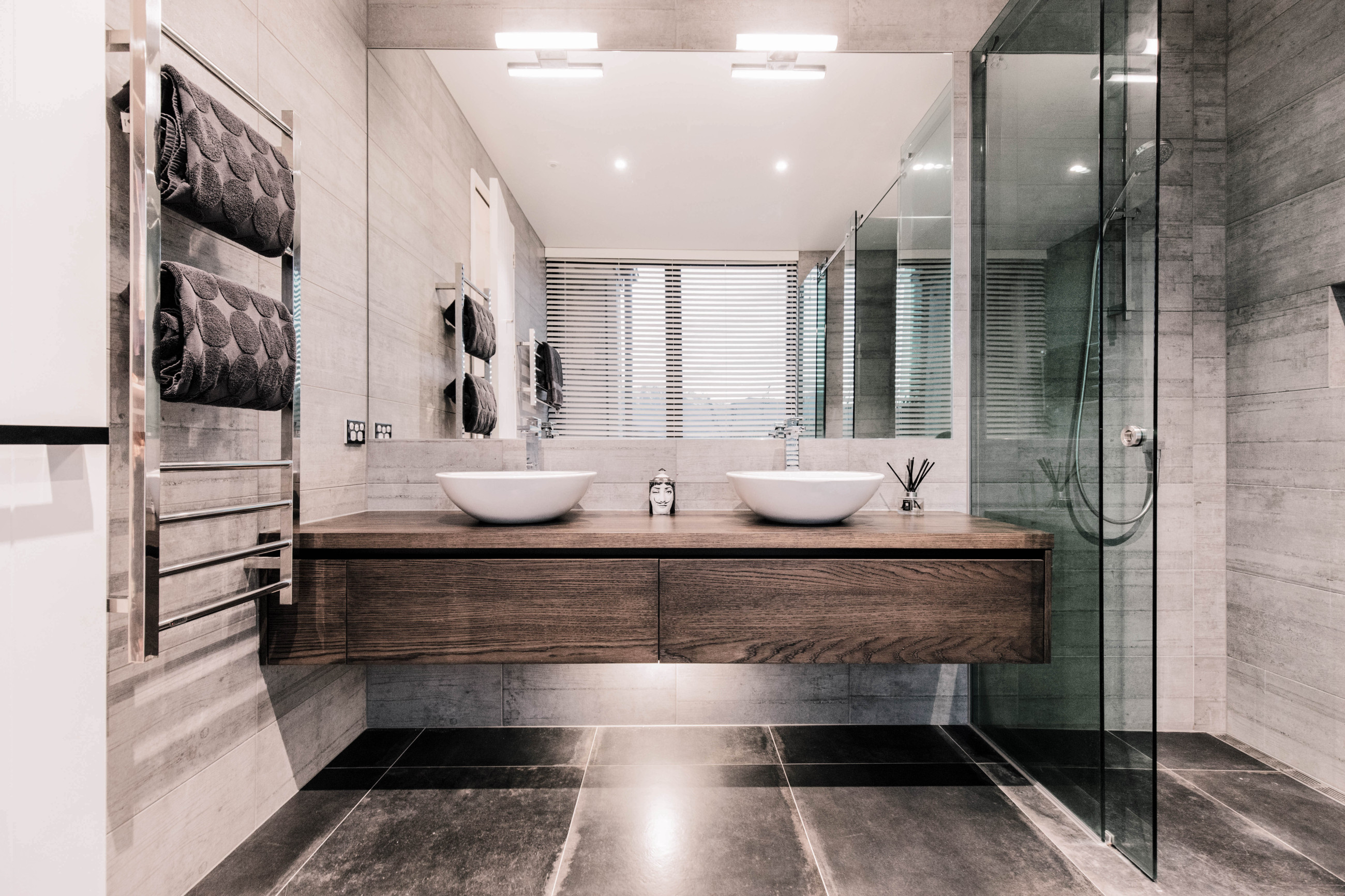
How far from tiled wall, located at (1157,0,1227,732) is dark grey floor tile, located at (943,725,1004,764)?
0.72 m

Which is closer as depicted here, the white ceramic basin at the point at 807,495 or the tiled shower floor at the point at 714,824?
the tiled shower floor at the point at 714,824

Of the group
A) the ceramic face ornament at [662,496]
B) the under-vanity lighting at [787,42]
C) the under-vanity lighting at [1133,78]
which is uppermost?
the under-vanity lighting at [787,42]

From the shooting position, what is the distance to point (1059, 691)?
1684mm

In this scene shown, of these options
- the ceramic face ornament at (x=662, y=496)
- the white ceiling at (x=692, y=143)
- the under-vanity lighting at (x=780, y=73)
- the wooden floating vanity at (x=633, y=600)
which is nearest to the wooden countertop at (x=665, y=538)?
the wooden floating vanity at (x=633, y=600)

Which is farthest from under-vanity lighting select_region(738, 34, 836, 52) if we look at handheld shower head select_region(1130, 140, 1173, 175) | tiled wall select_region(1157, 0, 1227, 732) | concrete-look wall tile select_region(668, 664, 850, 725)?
concrete-look wall tile select_region(668, 664, 850, 725)

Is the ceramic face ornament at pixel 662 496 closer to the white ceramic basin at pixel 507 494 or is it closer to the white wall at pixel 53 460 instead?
the white ceramic basin at pixel 507 494

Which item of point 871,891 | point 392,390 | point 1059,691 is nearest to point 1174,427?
point 1059,691

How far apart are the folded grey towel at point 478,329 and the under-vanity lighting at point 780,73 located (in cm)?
121

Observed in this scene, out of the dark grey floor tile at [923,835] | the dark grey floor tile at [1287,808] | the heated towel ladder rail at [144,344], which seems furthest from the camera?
the dark grey floor tile at [1287,808]

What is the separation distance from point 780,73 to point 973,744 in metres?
2.39

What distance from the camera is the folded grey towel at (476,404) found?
2156mm

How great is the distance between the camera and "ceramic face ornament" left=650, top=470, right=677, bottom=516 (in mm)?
2023

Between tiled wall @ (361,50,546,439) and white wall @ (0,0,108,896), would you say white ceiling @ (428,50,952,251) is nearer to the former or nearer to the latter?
tiled wall @ (361,50,546,439)

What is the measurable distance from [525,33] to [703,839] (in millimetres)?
2570
